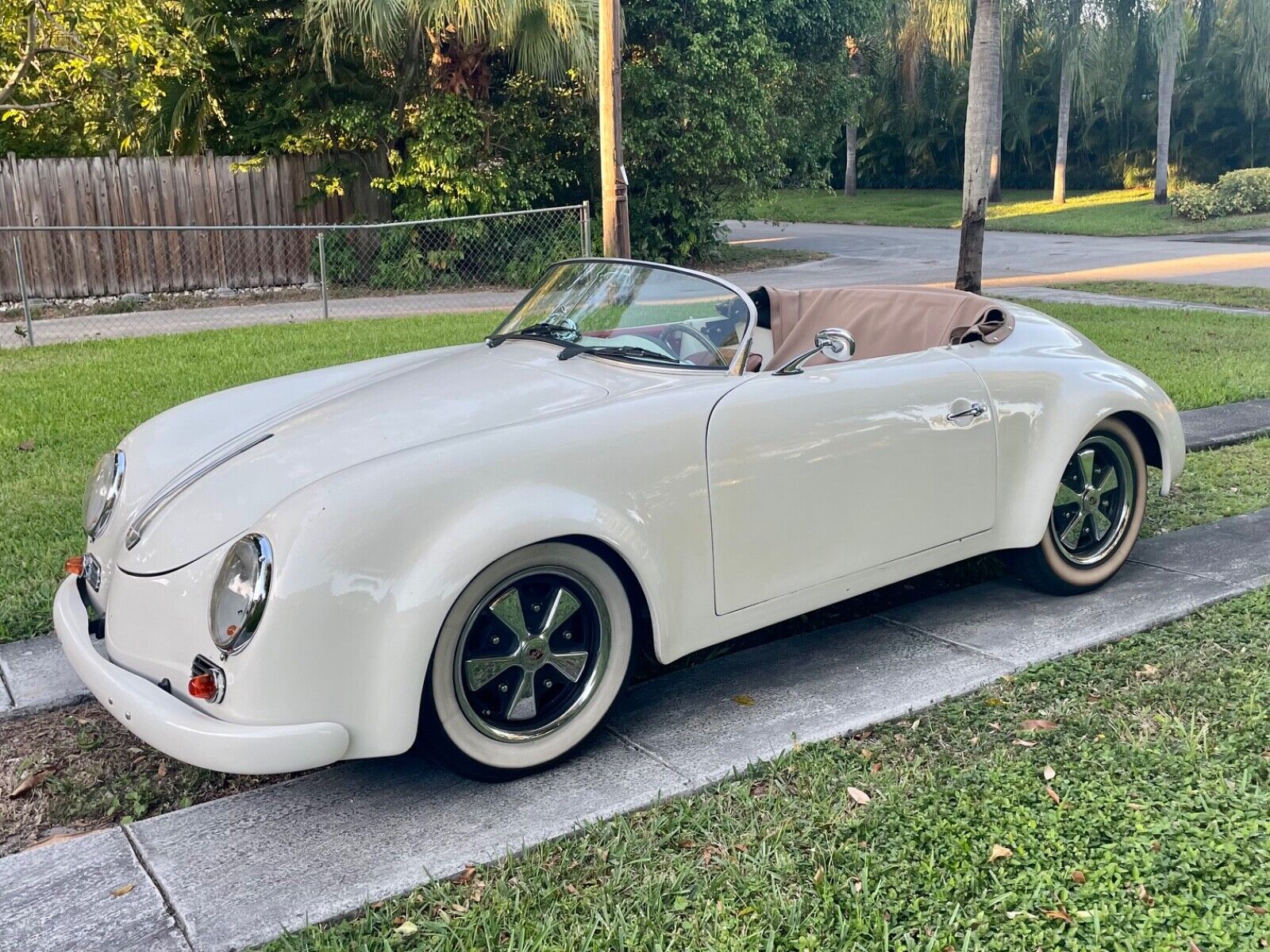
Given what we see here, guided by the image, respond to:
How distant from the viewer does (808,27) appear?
735 inches

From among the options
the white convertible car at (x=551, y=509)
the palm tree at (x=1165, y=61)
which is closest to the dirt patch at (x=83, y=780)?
A: the white convertible car at (x=551, y=509)

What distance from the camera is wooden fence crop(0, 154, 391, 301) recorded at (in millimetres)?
14570

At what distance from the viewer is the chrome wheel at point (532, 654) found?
2.93 metres

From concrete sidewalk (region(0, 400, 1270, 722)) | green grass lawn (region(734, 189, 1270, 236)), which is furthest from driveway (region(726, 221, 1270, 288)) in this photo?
concrete sidewalk (region(0, 400, 1270, 722))

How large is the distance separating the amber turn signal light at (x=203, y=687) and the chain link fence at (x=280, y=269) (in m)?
11.0

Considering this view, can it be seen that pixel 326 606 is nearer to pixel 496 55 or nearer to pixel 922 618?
pixel 922 618

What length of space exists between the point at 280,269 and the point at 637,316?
530 inches

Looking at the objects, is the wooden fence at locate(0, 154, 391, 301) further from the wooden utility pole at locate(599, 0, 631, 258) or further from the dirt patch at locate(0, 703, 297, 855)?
the dirt patch at locate(0, 703, 297, 855)

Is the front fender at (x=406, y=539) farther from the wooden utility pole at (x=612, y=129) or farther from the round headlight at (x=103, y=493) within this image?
the wooden utility pole at (x=612, y=129)

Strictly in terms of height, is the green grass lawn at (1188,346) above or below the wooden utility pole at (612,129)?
below

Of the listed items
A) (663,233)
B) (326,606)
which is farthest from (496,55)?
(326,606)

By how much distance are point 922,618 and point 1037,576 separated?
475mm

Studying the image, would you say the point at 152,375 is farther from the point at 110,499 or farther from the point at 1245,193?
the point at 1245,193

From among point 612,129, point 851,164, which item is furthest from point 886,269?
point 851,164
